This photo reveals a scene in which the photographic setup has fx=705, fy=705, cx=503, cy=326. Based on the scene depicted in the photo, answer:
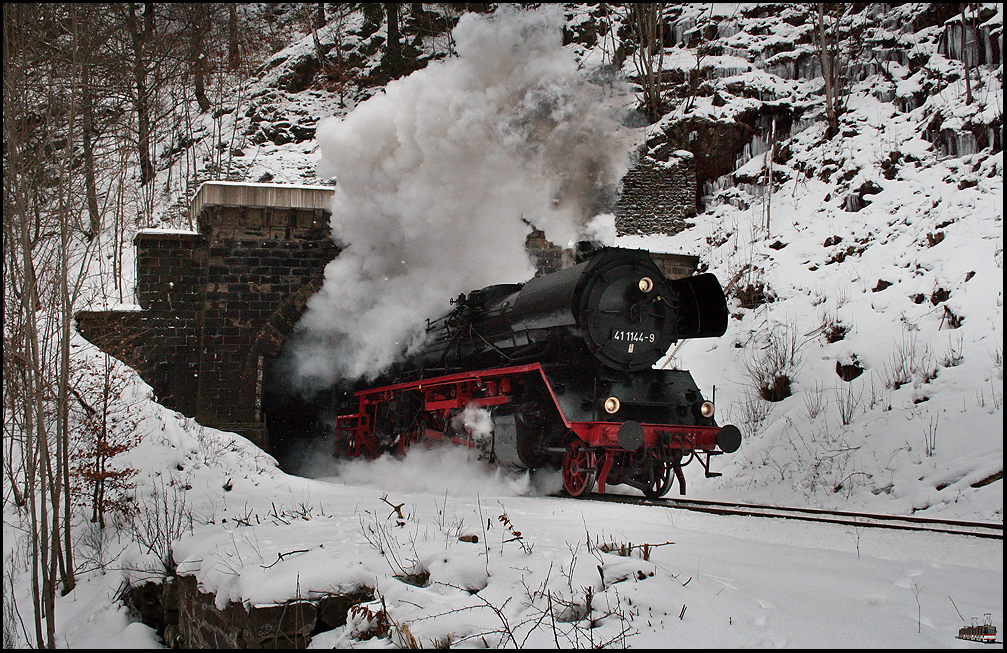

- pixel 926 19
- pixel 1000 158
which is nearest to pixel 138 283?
pixel 1000 158

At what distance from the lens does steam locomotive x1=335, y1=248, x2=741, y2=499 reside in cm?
646

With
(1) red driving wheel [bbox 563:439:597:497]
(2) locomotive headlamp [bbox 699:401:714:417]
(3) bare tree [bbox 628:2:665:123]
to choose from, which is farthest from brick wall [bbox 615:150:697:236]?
(1) red driving wheel [bbox 563:439:597:497]

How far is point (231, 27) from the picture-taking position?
11.1 meters

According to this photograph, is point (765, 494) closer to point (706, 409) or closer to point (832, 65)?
point (706, 409)

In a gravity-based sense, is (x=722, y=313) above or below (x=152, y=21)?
below

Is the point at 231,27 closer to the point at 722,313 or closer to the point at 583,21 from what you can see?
the point at 722,313

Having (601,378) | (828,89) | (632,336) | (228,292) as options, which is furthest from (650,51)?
(601,378)

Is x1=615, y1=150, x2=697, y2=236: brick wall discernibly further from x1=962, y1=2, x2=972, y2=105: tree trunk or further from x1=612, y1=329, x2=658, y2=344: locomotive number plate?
x1=612, y1=329, x2=658, y2=344: locomotive number plate

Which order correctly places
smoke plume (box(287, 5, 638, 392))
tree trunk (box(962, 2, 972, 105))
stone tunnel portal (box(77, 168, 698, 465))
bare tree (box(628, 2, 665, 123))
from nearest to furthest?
smoke plume (box(287, 5, 638, 392)) < stone tunnel portal (box(77, 168, 698, 465)) < tree trunk (box(962, 2, 972, 105)) < bare tree (box(628, 2, 665, 123))

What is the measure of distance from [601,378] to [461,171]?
4.47 m

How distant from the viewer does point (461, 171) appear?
9.93 m

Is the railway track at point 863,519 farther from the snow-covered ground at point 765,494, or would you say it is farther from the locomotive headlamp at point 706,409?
the locomotive headlamp at point 706,409

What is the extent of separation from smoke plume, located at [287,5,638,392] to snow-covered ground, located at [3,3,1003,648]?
2579 millimetres

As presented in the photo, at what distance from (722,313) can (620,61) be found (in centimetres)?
1542
